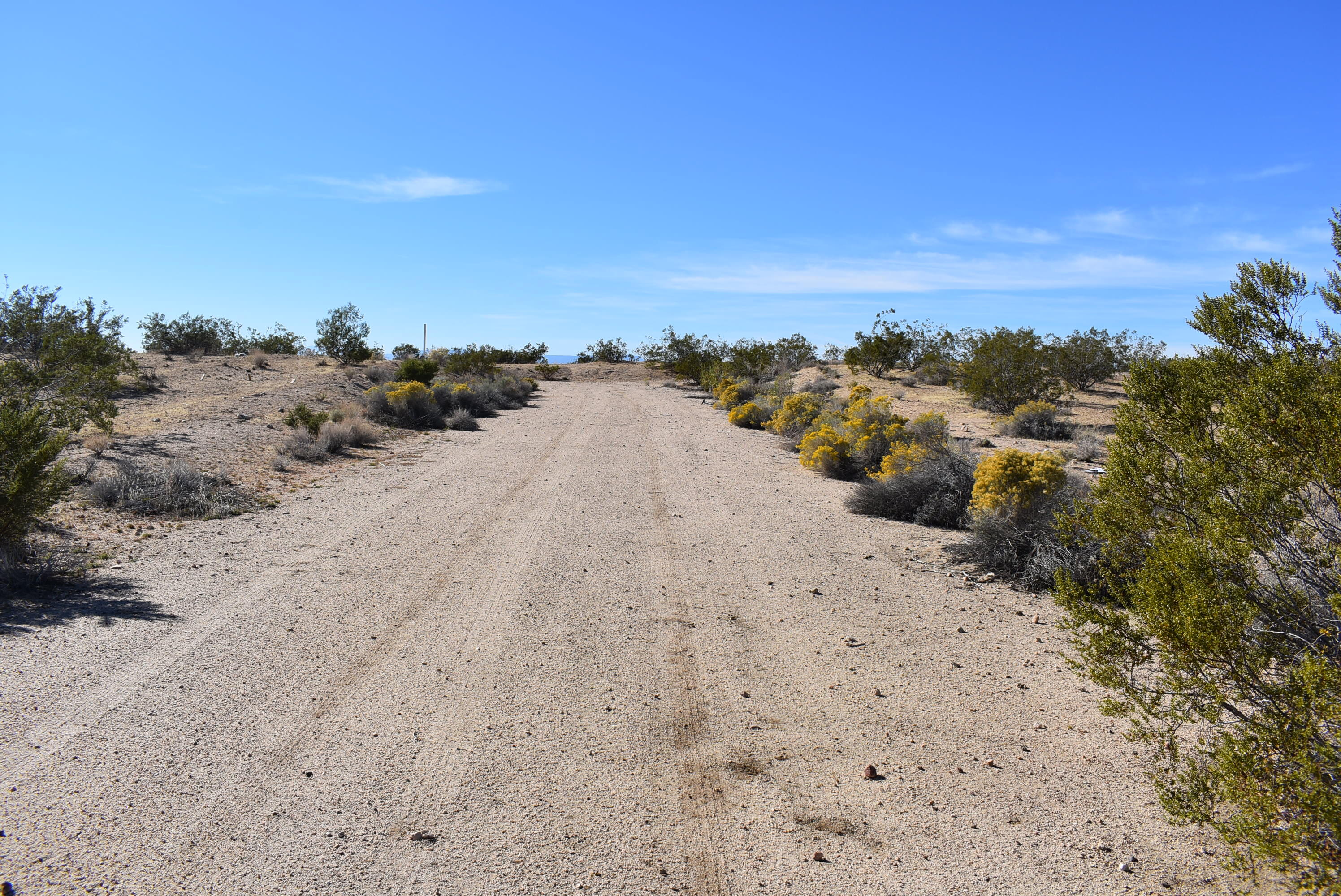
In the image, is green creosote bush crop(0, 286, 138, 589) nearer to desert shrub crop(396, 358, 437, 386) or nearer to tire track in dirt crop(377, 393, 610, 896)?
tire track in dirt crop(377, 393, 610, 896)

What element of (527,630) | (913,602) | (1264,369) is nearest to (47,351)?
(527,630)

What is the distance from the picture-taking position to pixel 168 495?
35.0 feet

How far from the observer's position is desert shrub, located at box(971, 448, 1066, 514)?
30.6ft

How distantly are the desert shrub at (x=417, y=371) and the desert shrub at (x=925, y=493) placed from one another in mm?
24676

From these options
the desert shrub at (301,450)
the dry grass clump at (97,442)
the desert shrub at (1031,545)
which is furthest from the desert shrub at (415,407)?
the desert shrub at (1031,545)

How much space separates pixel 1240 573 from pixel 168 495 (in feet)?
38.8

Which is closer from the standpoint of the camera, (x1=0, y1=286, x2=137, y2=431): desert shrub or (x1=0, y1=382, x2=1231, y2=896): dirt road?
(x1=0, y1=382, x2=1231, y2=896): dirt road

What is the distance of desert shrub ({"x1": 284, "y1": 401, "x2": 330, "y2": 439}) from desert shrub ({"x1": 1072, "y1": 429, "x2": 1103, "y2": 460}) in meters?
16.5

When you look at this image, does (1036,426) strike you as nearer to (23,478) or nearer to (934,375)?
(934,375)

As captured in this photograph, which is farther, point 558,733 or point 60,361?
point 60,361

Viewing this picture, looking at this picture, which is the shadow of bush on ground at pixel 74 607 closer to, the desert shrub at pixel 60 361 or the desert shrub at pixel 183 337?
the desert shrub at pixel 60 361

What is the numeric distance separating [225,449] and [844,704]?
1414 cm

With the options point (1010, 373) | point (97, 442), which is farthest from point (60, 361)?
point (1010, 373)

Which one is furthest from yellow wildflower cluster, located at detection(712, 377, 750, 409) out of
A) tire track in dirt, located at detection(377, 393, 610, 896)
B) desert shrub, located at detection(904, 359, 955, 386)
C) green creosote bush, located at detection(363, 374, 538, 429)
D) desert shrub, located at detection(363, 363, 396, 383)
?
tire track in dirt, located at detection(377, 393, 610, 896)
